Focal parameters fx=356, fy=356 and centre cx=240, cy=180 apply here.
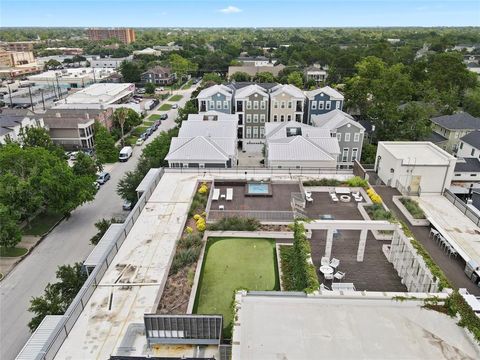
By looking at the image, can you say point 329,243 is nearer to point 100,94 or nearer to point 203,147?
point 203,147

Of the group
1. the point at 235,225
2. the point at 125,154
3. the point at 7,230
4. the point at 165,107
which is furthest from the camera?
the point at 165,107

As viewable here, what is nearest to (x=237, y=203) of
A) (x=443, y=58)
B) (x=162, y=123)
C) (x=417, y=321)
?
(x=417, y=321)

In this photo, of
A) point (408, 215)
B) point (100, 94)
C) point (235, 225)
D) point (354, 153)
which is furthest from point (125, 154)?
point (408, 215)

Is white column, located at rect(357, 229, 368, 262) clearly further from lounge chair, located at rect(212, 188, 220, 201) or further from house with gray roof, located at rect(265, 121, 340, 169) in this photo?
house with gray roof, located at rect(265, 121, 340, 169)

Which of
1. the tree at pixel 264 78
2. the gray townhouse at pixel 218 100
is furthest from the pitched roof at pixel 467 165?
the tree at pixel 264 78

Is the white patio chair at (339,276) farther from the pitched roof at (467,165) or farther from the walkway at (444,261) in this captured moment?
the pitched roof at (467,165)
